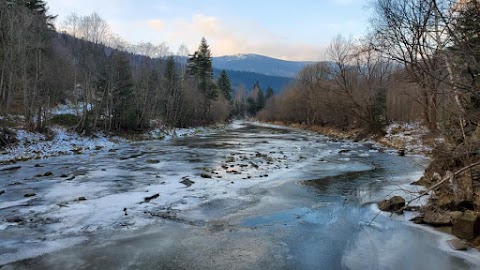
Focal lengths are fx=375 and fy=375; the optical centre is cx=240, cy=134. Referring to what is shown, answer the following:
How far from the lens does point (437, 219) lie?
9938 mm

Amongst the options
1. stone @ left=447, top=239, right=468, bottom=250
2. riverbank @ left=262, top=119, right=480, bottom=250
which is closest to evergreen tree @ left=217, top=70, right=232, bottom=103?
riverbank @ left=262, top=119, right=480, bottom=250

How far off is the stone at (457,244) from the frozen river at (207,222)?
5.9 inches

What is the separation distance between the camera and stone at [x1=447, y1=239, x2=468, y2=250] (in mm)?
8211

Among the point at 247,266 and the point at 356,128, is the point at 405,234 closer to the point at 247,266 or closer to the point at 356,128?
the point at 247,266

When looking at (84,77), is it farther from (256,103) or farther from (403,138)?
(256,103)

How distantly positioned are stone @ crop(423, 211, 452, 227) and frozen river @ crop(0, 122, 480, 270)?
0.47 m

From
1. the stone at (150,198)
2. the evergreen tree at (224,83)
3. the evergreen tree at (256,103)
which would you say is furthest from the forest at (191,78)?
the evergreen tree at (256,103)

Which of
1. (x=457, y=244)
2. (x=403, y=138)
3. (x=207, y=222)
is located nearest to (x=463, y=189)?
(x=457, y=244)

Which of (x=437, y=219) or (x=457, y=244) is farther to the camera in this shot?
(x=437, y=219)

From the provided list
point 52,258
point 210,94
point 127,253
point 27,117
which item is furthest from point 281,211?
point 210,94

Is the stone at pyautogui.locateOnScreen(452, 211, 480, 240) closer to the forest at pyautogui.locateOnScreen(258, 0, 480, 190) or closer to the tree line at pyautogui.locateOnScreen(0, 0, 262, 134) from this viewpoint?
the forest at pyautogui.locateOnScreen(258, 0, 480, 190)

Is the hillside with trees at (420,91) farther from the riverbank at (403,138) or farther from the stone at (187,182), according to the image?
the stone at (187,182)

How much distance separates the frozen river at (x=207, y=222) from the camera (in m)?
7.70

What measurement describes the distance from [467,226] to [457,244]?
72cm
